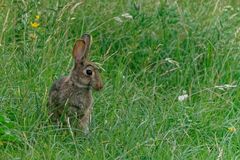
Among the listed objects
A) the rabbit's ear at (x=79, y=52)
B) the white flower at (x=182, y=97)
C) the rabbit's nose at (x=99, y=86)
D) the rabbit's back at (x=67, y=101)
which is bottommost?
the white flower at (x=182, y=97)

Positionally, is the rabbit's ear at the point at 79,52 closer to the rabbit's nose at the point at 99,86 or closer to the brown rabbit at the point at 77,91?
the brown rabbit at the point at 77,91

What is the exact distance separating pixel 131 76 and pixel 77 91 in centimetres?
83

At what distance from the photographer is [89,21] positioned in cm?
723

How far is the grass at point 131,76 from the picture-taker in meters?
5.50

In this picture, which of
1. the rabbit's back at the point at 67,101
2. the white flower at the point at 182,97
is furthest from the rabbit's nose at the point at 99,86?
the white flower at the point at 182,97

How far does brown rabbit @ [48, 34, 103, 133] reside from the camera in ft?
19.2

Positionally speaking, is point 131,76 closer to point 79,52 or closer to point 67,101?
point 79,52

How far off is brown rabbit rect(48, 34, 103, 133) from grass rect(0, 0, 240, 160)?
10 cm

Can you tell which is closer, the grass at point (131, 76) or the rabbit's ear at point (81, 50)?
the grass at point (131, 76)

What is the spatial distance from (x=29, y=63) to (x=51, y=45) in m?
0.30

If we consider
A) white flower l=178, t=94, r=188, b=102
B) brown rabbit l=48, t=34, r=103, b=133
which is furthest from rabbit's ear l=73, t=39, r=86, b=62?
white flower l=178, t=94, r=188, b=102

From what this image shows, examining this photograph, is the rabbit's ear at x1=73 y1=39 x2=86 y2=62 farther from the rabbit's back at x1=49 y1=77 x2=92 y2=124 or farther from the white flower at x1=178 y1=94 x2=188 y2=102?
the white flower at x1=178 y1=94 x2=188 y2=102

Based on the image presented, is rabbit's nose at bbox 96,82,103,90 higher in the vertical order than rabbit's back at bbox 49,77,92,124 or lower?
higher

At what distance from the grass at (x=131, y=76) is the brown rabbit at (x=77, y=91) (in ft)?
0.34
